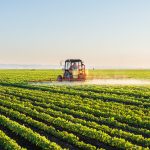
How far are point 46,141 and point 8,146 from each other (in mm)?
1197

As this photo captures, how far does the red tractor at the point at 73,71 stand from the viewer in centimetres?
4116

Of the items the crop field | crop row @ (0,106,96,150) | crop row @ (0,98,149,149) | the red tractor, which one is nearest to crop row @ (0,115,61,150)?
the crop field

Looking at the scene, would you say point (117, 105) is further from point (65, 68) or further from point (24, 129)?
point (65, 68)

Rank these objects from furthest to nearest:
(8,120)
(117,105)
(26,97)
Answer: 1. (26,97)
2. (117,105)
3. (8,120)

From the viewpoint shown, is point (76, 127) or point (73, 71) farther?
point (73, 71)

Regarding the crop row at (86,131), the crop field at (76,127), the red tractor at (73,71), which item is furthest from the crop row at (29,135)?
the red tractor at (73,71)

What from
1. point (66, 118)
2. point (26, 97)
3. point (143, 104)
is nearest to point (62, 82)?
point (26, 97)

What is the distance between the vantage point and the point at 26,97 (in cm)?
2569

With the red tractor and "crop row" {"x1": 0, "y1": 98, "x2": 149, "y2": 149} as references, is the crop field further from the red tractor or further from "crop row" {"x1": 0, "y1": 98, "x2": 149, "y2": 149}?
the red tractor

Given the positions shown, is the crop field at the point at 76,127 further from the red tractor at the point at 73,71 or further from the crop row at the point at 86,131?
the red tractor at the point at 73,71

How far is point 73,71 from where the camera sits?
41375mm

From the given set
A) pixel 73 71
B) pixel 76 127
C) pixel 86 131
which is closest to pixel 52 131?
pixel 76 127

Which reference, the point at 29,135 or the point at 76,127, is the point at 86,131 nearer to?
the point at 76,127

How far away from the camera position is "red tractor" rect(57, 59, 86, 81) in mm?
41156
